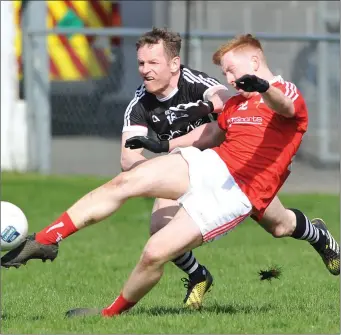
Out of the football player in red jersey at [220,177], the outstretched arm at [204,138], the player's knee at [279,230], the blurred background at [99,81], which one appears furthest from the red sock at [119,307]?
A: the blurred background at [99,81]

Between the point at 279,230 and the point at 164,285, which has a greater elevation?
the point at 279,230

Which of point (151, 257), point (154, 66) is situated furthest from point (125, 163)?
point (151, 257)

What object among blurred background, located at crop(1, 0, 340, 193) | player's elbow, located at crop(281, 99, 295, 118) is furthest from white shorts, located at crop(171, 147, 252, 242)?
blurred background, located at crop(1, 0, 340, 193)

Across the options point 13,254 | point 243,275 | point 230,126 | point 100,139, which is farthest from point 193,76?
point 100,139

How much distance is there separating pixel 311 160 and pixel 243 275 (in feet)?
25.4

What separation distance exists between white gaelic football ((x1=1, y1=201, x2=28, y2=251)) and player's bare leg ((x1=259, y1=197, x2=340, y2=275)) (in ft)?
6.18

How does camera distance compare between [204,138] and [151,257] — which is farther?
[204,138]

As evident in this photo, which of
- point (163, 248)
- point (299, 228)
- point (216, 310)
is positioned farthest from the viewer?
point (299, 228)

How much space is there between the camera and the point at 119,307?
7.21m

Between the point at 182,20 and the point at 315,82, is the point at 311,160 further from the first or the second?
the point at 182,20

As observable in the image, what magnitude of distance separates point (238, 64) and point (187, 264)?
1755 millimetres

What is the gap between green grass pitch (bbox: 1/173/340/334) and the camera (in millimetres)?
6898

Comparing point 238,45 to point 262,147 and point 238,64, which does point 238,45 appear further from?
point 262,147

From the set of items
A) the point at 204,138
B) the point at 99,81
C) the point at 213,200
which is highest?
the point at 204,138
